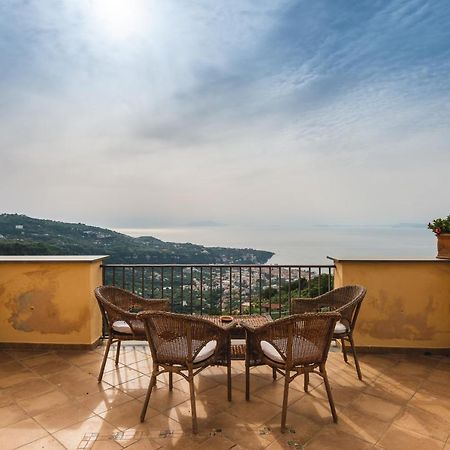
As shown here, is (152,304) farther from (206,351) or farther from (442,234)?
(442,234)

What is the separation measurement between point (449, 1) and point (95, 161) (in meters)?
6.83

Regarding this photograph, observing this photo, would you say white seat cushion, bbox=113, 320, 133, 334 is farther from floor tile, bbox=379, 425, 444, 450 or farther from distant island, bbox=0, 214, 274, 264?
floor tile, bbox=379, 425, 444, 450

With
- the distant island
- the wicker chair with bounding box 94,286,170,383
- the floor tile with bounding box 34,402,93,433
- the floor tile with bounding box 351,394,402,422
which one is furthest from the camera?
the distant island

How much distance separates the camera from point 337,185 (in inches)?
284

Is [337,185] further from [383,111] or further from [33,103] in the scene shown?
[33,103]

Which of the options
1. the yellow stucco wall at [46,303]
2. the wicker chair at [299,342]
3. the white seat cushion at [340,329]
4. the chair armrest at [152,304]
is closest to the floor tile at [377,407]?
the wicker chair at [299,342]

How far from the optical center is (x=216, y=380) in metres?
2.90

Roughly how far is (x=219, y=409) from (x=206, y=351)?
0.46 meters

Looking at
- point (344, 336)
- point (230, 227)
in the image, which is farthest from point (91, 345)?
point (230, 227)

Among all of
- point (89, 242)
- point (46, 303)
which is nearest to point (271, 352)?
point (46, 303)

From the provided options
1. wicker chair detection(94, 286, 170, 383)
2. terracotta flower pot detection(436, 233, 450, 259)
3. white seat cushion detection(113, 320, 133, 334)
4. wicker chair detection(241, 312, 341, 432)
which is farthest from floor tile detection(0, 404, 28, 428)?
terracotta flower pot detection(436, 233, 450, 259)

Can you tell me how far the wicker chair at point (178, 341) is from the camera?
7.00 ft

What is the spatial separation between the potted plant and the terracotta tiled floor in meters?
1.16

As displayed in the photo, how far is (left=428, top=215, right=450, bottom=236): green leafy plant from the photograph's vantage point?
3670 millimetres
